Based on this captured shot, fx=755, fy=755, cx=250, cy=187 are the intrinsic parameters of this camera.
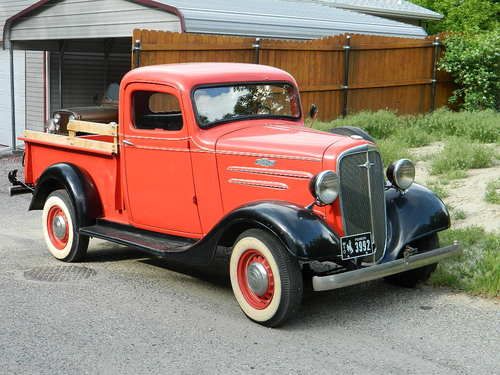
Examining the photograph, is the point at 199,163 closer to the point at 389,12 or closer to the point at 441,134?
the point at 441,134

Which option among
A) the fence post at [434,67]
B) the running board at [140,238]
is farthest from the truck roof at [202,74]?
the fence post at [434,67]

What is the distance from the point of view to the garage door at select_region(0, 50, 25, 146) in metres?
19.3

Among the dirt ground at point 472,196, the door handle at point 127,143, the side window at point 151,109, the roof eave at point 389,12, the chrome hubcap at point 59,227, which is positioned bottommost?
the chrome hubcap at point 59,227

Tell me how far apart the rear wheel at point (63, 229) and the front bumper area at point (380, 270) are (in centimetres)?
285

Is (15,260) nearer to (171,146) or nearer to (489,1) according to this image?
(171,146)

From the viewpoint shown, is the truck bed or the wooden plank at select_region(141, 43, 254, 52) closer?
the truck bed

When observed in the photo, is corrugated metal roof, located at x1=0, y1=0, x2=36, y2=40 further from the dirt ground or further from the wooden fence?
the dirt ground

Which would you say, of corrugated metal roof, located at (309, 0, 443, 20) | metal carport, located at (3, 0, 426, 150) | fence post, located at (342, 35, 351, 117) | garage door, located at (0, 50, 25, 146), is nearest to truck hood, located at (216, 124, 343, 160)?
metal carport, located at (3, 0, 426, 150)

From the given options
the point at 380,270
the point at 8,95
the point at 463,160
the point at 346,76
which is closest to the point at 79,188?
the point at 380,270

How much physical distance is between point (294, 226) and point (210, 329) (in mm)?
921

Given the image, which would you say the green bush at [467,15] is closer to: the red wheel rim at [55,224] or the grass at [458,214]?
the grass at [458,214]

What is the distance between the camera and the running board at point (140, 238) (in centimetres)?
609

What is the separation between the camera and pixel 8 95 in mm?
19625

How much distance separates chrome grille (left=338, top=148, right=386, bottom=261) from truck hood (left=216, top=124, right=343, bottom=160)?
0.22 metres
